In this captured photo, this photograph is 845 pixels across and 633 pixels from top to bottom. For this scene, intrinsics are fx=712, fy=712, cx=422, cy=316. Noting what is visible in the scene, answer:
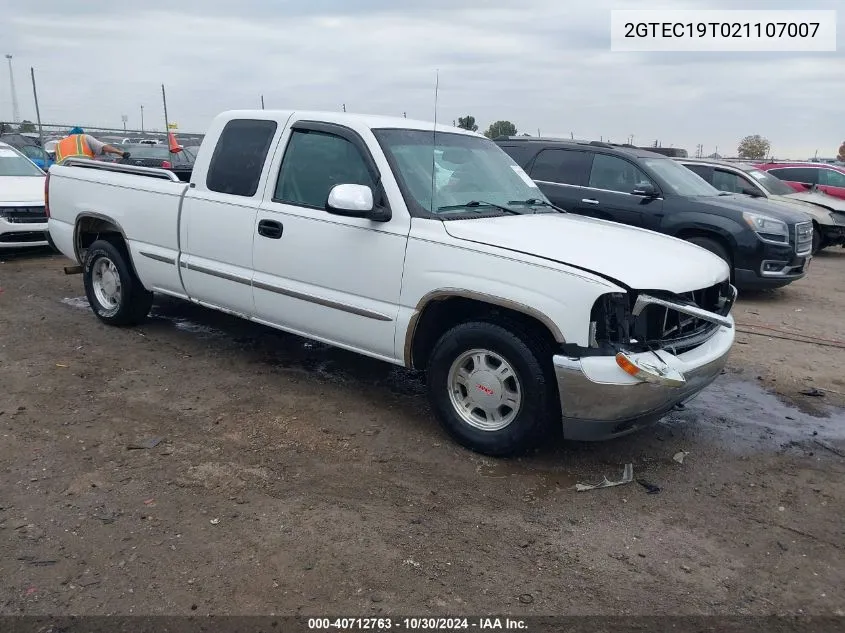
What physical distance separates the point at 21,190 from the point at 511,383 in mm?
8925

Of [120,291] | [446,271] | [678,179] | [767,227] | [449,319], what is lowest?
[120,291]

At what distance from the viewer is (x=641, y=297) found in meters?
3.68

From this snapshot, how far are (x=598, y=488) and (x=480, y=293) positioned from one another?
4.07ft

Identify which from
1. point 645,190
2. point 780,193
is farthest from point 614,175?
point 780,193

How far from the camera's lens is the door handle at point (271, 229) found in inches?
191

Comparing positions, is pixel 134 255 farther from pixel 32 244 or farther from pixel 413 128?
pixel 32 244

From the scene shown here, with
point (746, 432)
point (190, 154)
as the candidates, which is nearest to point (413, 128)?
point (746, 432)

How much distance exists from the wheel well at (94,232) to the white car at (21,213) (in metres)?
3.82

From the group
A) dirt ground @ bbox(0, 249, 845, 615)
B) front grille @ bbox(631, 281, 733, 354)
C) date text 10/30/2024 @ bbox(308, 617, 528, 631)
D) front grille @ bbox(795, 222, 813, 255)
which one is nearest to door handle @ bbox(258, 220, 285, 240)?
dirt ground @ bbox(0, 249, 845, 615)

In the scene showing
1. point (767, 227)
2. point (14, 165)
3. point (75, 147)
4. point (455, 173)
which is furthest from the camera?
point (75, 147)

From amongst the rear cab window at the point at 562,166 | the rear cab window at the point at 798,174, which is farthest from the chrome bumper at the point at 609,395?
the rear cab window at the point at 798,174

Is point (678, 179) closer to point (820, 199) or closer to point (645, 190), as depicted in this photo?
point (645, 190)

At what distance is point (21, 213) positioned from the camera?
32.2ft

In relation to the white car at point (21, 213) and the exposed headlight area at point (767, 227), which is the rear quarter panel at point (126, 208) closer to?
the white car at point (21, 213)
